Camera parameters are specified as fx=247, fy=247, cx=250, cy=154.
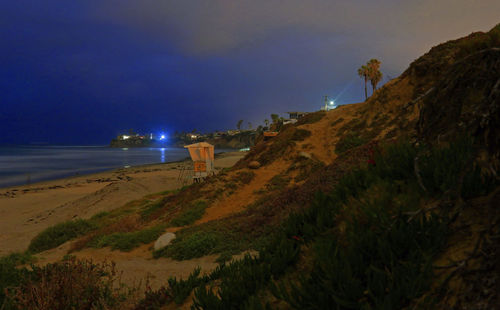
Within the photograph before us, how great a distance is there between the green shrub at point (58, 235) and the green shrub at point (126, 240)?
3.22 meters

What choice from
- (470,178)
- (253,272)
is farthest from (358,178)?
(253,272)

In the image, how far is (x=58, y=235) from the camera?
12.1 meters

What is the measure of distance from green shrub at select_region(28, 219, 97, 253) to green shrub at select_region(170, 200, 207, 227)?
4.94 metres

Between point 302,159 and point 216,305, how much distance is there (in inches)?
619

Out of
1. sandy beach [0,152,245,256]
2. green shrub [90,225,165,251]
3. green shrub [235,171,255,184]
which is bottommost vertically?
sandy beach [0,152,245,256]

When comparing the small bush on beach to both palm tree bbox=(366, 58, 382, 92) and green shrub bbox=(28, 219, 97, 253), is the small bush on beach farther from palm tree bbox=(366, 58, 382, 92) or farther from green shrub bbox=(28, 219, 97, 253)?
palm tree bbox=(366, 58, 382, 92)

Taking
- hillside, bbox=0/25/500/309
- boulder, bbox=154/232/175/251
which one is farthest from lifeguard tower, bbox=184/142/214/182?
hillside, bbox=0/25/500/309

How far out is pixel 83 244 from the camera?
9961 mm

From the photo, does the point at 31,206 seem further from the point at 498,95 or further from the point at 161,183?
the point at 498,95

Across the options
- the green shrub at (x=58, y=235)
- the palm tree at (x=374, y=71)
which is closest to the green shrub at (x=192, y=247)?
the green shrub at (x=58, y=235)

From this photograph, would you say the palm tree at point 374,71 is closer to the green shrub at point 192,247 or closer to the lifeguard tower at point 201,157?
the lifeguard tower at point 201,157

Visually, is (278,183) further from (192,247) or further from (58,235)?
(58,235)

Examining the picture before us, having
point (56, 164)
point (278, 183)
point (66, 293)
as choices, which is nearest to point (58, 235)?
point (66, 293)

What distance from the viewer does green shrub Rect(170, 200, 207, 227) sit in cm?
1157
